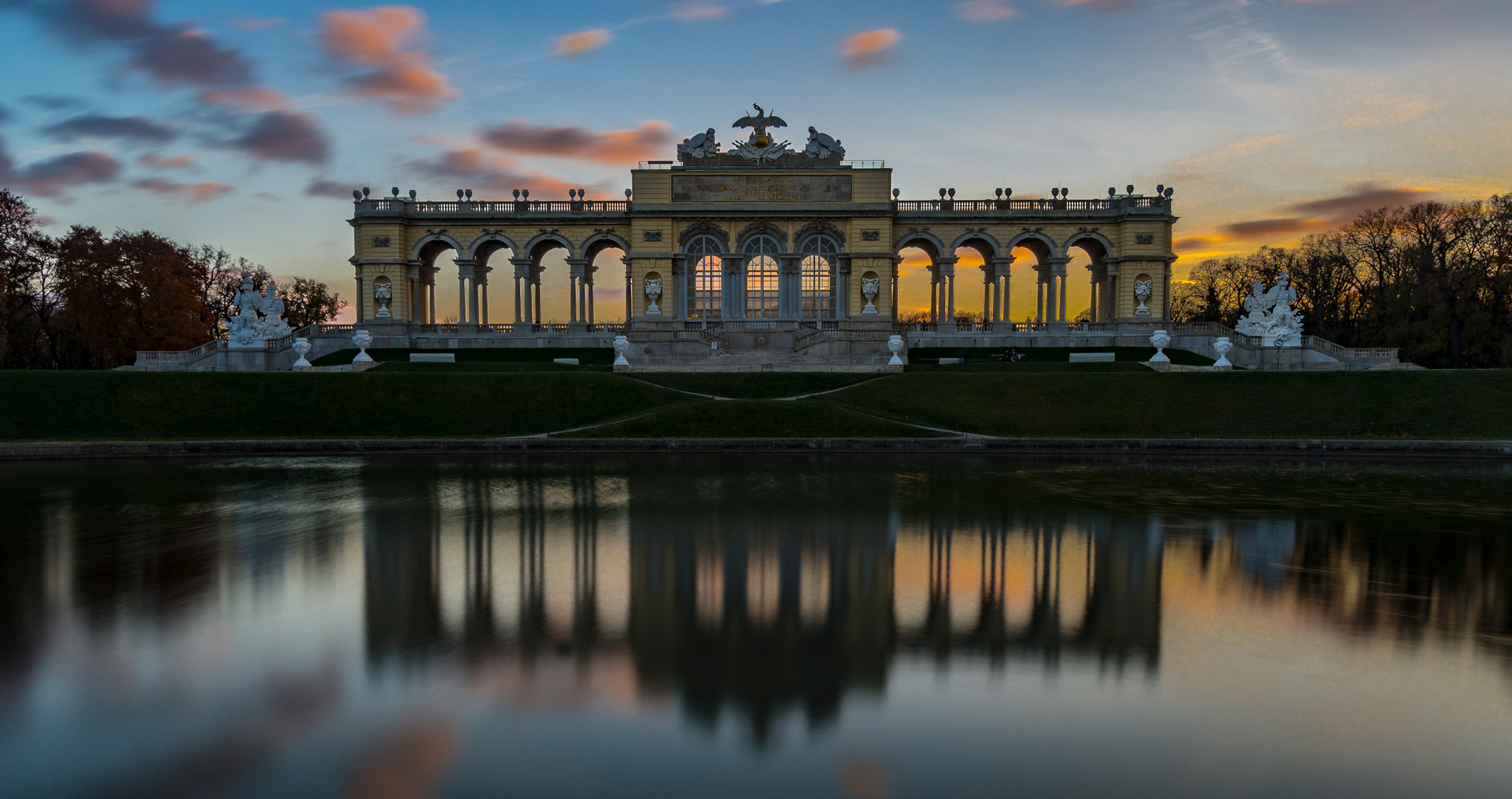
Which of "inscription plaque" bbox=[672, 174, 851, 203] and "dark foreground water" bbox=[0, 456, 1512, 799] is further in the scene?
"inscription plaque" bbox=[672, 174, 851, 203]

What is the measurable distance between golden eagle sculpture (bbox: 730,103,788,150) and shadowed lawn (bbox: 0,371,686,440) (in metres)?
27.0

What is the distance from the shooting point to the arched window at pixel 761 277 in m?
59.2

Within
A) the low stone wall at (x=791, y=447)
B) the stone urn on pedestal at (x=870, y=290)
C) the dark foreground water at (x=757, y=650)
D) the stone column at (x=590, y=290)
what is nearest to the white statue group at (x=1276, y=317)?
the low stone wall at (x=791, y=447)

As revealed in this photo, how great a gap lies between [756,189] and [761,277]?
20.0 feet

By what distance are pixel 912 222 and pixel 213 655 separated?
55289 mm

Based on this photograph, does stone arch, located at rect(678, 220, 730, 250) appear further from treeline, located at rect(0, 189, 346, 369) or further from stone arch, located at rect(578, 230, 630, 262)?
treeline, located at rect(0, 189, 346, 369)

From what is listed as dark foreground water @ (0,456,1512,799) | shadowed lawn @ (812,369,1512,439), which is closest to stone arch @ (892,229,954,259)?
shadowed lawn @ (812,369,1512,439)

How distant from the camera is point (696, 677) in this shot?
26.6ft

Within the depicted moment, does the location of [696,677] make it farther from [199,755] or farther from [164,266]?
[164,266]

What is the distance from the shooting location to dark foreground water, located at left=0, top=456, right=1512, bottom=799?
651 cm

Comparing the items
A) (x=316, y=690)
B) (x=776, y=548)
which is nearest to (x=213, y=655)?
(x=316, y=690)

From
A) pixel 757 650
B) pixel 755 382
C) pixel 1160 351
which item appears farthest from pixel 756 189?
pixel 757 650

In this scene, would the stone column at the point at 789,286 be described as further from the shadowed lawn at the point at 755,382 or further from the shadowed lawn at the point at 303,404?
the shadowed lawn at the point at 303,404

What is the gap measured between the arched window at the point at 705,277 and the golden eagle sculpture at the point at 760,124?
7334 millimetres
